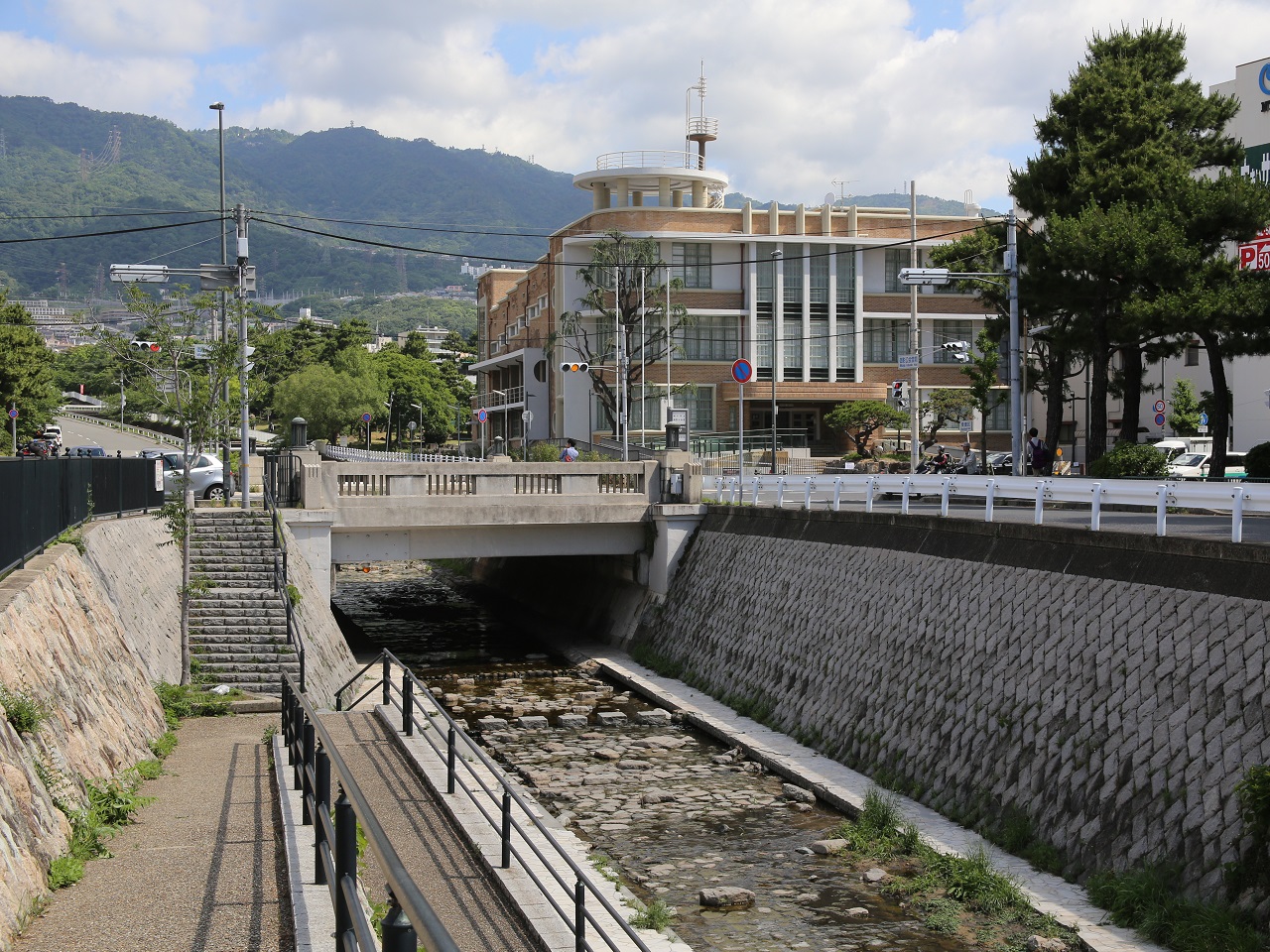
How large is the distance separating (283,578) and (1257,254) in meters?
21.4

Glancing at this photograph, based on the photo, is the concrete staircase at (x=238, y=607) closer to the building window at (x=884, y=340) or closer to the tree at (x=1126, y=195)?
the tree at (x=1126, y=195)

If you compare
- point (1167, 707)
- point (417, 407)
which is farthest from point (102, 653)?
point (417, 407)

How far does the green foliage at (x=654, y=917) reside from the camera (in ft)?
42.0

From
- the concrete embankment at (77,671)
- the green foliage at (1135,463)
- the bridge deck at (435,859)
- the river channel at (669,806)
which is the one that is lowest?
the river channel at (669,806)

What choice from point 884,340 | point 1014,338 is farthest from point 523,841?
point 884,340

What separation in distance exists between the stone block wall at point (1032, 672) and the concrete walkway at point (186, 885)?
28.9 ft

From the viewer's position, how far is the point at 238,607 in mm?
23578

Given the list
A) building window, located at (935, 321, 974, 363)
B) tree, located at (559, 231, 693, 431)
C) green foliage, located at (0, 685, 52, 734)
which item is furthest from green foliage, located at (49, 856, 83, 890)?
building window, located at (935, 321, 974, 363)

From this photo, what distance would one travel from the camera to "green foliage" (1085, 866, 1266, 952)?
35.4 feet

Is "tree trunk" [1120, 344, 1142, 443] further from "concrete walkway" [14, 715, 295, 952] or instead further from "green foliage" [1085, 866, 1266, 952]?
"concrete walkway" [14, 715, 295, 952]

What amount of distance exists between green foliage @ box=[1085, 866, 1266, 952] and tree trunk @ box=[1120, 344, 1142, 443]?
24073 mm

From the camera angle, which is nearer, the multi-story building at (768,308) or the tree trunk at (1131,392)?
the tree trunk at (1131,392)

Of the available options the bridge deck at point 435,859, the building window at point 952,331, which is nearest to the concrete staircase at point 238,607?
the bridge deck at point 435,859

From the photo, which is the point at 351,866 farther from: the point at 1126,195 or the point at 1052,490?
the point at 1126,195
